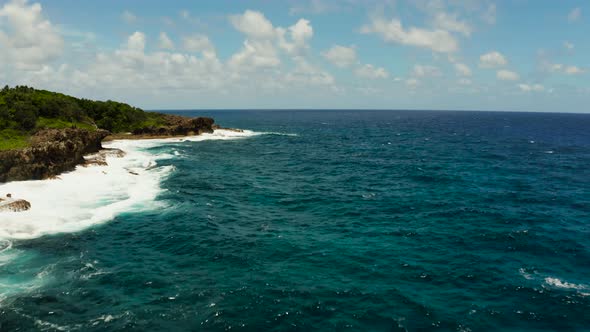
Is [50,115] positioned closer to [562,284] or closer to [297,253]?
[297,253]

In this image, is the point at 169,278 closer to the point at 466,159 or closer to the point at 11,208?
the point at 11,208

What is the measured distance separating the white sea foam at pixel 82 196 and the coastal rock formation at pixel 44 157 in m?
1.70

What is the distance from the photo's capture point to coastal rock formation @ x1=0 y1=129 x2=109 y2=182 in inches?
2084

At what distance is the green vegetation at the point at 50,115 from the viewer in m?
69.2

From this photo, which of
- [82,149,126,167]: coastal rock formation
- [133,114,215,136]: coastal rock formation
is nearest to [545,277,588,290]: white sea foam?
[82,149,126,167]: coastal rock formation

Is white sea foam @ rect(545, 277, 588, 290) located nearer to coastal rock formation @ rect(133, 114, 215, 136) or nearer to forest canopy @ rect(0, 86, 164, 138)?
forest canopy @ rect(0, 86, 164, 138)

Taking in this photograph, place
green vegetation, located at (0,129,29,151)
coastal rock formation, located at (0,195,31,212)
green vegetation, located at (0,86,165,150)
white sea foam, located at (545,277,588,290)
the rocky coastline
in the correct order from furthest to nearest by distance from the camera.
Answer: green vegetation, located at (0,86,165,150)
green vegetation, located at (0,129,29,151)
the rocky coastline
coastal rock formation, located at (0,195,31,212)
white sea foam, located at (545,277,588,290)

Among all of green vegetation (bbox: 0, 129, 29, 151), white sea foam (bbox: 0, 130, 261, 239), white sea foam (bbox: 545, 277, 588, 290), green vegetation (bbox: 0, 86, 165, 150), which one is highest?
green vegetation (bbox: 0, 86, 165, 150)

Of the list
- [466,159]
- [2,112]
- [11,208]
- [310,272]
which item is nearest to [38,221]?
[11,208]

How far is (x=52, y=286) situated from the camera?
88.5 feet

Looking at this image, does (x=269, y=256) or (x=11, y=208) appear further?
(x=11, y=208)

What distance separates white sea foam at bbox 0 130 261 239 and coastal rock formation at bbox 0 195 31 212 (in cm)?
82

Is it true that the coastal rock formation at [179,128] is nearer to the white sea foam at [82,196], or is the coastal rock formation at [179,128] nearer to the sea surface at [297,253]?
the white sea foam at [82,196]

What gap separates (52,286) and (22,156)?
3576 centimetres
